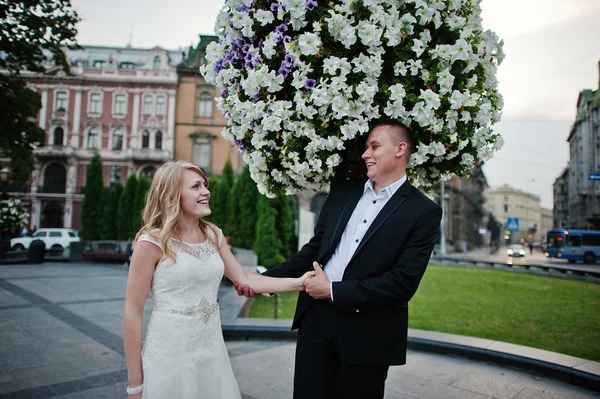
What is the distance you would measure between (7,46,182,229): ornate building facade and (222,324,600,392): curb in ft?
120

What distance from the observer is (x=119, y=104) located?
41.0 meters

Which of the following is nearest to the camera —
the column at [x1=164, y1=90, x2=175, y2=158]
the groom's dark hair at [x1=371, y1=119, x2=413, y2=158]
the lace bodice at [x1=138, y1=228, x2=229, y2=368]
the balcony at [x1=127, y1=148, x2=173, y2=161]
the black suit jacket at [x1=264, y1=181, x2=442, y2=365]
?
the black suit jacket at [x1=264, y1=181, x2=442, y2=365]

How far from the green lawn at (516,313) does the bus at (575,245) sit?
12828 millimetres

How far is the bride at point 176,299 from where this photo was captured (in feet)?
7.68

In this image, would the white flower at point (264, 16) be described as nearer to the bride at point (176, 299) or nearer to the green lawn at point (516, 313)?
the bride at point (176, 299)

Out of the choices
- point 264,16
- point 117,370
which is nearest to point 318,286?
point 264,16

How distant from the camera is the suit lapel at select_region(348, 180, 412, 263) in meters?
2.46

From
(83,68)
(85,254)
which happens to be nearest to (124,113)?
(83,68)

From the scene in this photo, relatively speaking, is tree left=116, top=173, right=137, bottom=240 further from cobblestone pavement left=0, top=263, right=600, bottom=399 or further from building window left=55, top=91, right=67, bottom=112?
cobblestone pavement left=0, top=263, right=600, bottom=399

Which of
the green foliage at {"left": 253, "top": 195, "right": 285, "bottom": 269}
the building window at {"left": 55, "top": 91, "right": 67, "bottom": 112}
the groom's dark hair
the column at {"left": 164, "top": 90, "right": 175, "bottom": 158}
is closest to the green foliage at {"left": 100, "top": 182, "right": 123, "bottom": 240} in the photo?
the column at {"left": 164, "top": 90, "right": 175, "bottom": 158}

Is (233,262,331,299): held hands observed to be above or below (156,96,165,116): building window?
below

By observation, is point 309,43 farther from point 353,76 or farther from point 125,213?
point 125,213

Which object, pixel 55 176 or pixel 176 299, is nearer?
pixel 176 299

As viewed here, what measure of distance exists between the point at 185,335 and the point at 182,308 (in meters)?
0.16
